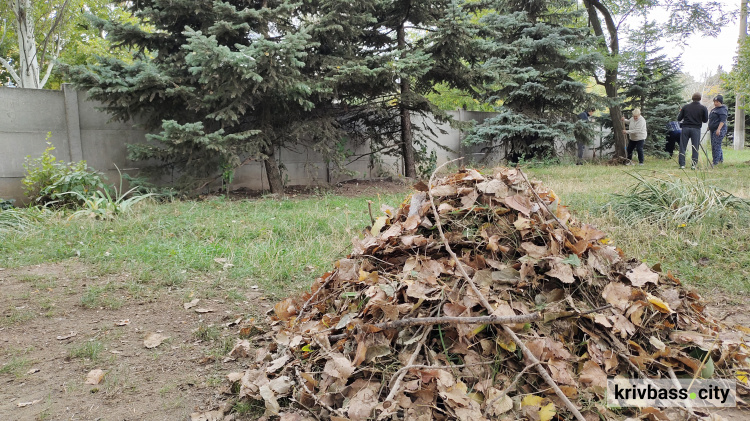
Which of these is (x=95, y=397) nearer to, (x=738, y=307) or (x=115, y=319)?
(x=115, y=319)

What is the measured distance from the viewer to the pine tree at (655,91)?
1453 centimetres

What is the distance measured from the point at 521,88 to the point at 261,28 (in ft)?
21.8

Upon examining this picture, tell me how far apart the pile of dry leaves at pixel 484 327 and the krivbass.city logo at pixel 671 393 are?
47 millimetres

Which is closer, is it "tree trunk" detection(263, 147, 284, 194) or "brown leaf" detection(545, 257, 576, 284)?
"brown leaf" detection(545, 257, 576, 284)

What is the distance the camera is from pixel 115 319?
112 inches

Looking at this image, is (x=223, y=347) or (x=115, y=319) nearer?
(x=223, y=347)

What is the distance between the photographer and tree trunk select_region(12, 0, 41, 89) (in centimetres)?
1058

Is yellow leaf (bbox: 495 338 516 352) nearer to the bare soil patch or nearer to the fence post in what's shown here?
the bare soil patch

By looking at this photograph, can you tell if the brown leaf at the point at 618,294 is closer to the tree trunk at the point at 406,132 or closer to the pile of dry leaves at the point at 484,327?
the pile of dry leaves at the point at 484,327

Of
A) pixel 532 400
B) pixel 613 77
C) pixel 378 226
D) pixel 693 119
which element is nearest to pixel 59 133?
pixel 378 226

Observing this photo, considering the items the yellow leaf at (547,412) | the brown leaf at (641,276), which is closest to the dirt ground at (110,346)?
the brown leaf at (641,276)

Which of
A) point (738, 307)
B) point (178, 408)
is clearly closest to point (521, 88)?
point (738, 307)

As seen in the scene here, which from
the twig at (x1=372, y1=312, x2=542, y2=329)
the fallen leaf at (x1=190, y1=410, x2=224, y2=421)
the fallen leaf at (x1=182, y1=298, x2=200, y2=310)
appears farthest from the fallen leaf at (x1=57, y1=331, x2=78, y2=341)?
the twig at (x1=372, y1=312, x2=542, y2=329)

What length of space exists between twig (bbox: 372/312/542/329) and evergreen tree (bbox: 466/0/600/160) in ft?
31.3
